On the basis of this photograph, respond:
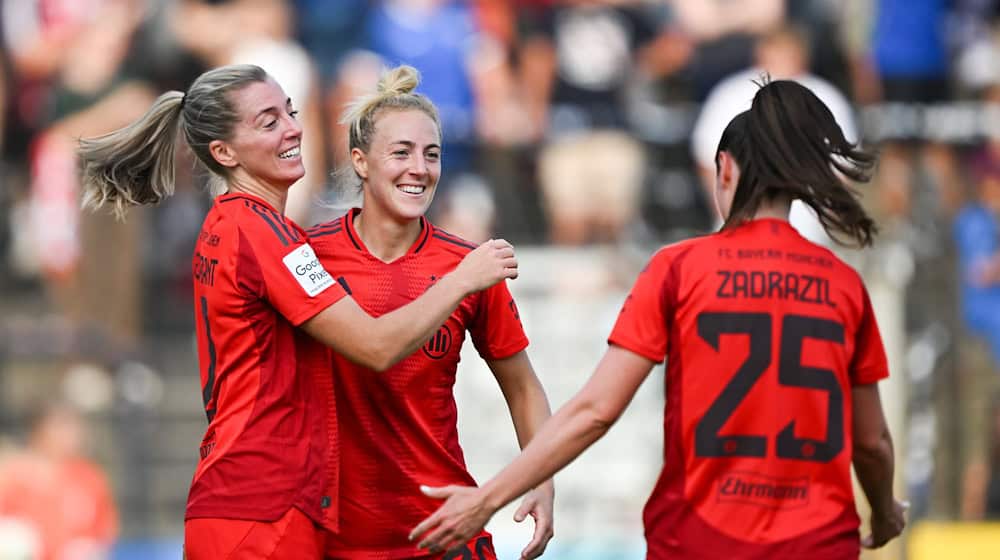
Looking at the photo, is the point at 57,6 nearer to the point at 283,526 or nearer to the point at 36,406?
the point at 36,406

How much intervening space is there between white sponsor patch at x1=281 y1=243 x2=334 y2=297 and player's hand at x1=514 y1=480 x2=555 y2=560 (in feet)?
3.05

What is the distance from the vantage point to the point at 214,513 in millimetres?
4078

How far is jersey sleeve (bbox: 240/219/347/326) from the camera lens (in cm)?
415

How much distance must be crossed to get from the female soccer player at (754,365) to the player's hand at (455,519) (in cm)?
2

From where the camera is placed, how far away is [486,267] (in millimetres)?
4227

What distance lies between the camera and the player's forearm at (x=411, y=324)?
13.6ft

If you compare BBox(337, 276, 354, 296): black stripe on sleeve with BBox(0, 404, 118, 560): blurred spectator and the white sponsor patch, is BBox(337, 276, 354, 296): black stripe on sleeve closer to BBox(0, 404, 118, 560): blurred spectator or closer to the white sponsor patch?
the white sponsor patch

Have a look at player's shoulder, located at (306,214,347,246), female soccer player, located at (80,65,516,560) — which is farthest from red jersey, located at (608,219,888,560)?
player's shoulder, located at (306,214,347,246)

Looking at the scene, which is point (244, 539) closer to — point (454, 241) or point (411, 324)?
point (411, 324)

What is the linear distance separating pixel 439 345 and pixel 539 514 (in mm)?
623

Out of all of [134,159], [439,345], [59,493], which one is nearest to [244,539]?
[439,345]

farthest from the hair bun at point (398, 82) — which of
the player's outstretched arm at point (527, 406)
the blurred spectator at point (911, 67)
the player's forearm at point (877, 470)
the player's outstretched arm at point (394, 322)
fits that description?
the blurred spectator at point (911, 67)

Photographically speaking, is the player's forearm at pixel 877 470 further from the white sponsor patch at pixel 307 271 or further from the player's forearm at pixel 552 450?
the white sponsor patch at pixel 307 271

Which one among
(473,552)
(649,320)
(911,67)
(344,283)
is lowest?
(473,552)
